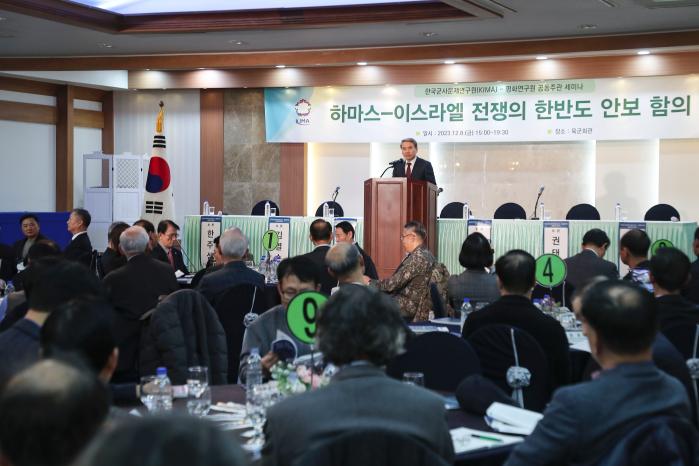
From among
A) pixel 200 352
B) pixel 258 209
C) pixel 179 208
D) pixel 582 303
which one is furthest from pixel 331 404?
pixel 179 208

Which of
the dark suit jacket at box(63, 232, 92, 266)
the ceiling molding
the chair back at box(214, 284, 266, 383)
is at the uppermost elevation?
the ceiling molding

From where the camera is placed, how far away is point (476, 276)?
618 cm

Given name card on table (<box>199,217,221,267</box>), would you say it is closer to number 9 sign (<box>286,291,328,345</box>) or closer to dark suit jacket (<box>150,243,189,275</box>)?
dark suit jacket (<box>150,243,189,275</box>)

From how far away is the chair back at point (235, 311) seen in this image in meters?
5.77

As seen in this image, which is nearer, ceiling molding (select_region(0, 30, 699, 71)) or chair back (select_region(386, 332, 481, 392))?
chair back (select_region(386, 332, 481, 392))

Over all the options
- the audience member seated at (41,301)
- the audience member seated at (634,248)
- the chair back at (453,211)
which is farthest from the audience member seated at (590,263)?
the audience member seated at (41,301)

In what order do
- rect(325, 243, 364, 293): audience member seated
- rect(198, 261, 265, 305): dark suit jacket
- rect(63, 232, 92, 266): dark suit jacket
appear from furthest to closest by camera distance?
rect(63, 232, 92, 266): dark suit jacket, rect(198, 261, 265, 305): dark suit jacket, rect(325, 243, 364, 293): audience member seated

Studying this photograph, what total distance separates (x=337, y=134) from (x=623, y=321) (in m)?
10.8

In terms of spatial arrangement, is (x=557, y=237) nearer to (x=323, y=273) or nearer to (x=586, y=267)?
(x=586, y=267)

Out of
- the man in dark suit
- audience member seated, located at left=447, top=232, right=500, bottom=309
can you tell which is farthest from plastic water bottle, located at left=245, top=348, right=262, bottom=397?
the man in dark suit

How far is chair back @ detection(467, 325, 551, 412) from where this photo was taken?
12.6 feet

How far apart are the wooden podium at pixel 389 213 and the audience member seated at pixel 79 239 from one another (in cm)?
277

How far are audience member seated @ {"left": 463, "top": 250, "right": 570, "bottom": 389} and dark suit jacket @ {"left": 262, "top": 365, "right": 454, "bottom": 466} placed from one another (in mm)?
1906

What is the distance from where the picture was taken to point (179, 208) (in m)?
14.3
